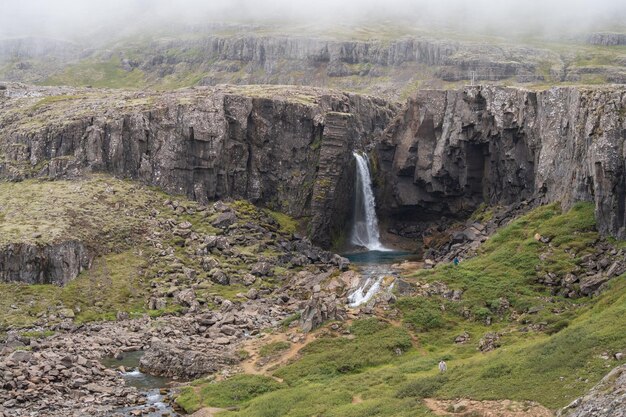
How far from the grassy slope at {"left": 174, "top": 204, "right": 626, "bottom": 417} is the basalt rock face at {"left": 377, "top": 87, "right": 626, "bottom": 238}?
17.9ft

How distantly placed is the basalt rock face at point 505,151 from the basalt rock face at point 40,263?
188 ft

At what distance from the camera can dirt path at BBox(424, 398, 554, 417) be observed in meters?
39.3

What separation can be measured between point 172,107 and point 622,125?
7072cm

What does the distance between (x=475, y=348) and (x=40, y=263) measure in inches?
2030

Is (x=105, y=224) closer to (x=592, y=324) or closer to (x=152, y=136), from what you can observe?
(x=152, y=136)

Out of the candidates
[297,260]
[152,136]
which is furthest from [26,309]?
[152,136]

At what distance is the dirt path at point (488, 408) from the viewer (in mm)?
39319

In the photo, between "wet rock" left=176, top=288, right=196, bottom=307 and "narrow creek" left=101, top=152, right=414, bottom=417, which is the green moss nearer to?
"narrow creek" left=101, top=152, right=414, bottom=417

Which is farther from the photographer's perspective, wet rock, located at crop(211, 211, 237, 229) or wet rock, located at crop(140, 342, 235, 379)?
wet rock, located at crop(211, 211, 237, 229)

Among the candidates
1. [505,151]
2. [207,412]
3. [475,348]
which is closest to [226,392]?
[207,412]

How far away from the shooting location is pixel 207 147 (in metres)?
118

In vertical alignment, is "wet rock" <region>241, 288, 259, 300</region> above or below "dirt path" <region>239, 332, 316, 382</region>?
below

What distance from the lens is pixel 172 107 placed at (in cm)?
11988

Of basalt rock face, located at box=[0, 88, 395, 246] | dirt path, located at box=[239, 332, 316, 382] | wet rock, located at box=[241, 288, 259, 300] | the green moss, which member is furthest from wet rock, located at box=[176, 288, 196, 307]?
basalt rock face, located at box=[0, 88, 395, 246]
